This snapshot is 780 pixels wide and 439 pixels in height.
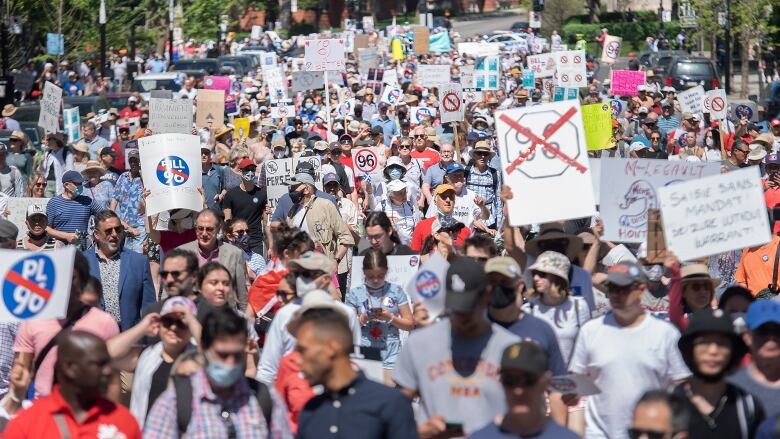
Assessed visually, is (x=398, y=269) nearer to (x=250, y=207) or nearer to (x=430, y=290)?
(x=430, y=290)

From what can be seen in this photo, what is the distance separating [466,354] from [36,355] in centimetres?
227

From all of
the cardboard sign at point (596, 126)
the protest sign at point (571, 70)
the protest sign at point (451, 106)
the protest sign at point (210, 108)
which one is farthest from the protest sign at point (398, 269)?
the protest sign at point (571, 70)

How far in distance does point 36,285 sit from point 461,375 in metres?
2.04

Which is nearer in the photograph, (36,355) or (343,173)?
(36,355)

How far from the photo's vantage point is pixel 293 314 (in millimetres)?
7699

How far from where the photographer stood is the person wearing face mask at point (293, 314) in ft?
25.5

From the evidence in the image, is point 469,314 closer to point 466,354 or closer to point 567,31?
point 466,354

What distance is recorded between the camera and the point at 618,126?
68.4 feet

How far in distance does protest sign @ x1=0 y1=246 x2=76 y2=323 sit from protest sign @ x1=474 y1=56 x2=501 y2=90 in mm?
22240

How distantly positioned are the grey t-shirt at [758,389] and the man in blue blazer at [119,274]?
15.7ft

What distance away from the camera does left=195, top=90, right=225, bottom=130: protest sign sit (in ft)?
87.2

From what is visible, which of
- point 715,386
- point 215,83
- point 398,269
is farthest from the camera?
point 215,83

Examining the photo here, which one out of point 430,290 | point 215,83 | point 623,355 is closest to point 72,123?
point 215,83

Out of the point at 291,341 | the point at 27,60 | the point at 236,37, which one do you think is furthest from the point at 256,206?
the point at 236,37
